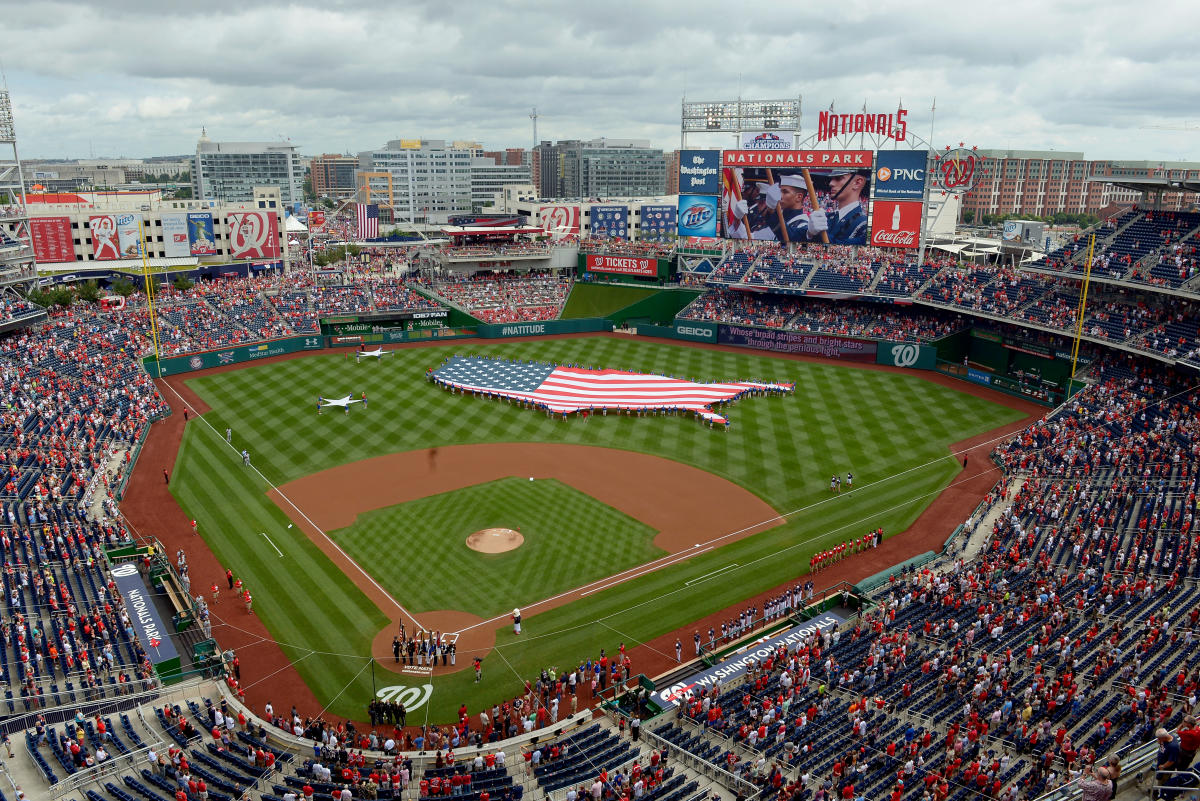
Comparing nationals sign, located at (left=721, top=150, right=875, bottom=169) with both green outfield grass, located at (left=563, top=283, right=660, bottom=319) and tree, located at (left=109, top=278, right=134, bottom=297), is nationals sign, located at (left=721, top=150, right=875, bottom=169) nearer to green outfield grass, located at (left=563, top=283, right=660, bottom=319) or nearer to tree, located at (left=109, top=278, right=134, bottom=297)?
green outfield grass, located at (left=563, top=283, right=660, bottom=319)

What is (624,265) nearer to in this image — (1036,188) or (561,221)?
(561,221)

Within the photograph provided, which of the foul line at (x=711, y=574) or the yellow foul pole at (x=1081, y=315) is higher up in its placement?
the yellow foul pole at (x=1081, y=315)

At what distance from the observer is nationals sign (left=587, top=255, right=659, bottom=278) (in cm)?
6919

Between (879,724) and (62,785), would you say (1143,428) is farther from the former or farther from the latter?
(62,785)

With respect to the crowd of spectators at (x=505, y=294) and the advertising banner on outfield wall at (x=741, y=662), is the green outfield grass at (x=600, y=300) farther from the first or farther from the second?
the advertising banner on outfield wall at (x=741, y=662)

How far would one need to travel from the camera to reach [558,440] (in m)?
40.8

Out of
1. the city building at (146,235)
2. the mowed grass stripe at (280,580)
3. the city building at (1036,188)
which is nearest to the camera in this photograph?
the mowed grass stripe at (280,580)

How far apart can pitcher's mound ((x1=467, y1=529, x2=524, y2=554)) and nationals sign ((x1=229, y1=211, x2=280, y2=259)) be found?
52.6 meters

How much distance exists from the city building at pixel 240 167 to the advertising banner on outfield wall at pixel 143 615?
15042 cm

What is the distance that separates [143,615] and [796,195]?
163 feet

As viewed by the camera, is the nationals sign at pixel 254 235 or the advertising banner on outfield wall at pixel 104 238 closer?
the advertising banner on outfield wall at pixel 104 238

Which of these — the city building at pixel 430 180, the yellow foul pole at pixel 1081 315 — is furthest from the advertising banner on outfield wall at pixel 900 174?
the city building at pixel 430 180

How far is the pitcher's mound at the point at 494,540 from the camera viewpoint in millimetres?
29750

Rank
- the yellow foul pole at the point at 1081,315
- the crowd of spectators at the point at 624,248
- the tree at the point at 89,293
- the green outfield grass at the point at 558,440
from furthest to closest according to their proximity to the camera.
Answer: the crowd of spectators at the point at 624,248 < the tree at the point at 89,293 < the yellow foul pole at the point at 1081,315 < the green outfield grass at the point at 558,440
